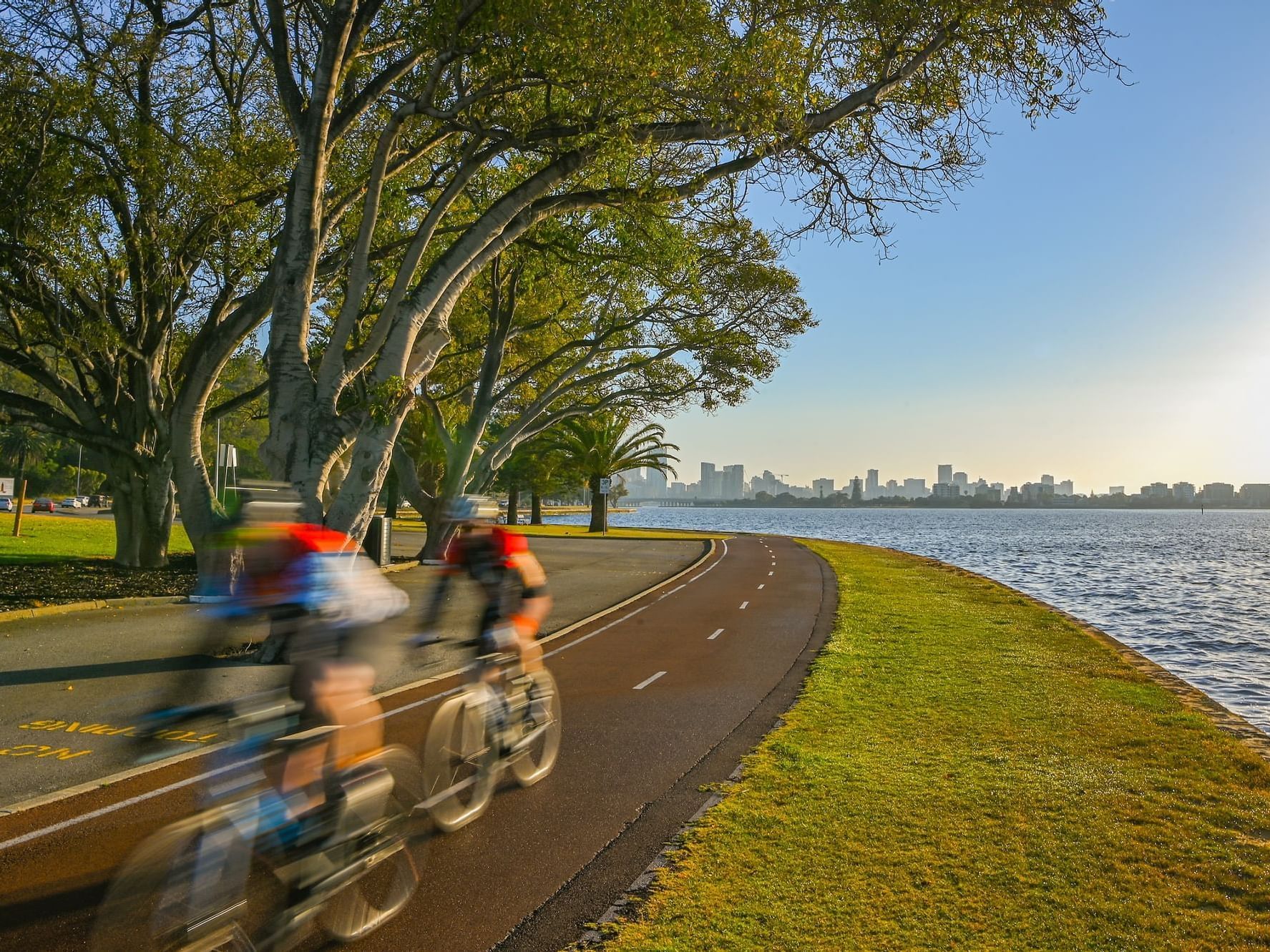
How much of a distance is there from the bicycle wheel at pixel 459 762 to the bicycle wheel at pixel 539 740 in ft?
1.32

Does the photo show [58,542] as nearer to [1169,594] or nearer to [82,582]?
[82,582]

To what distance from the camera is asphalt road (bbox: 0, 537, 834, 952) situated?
4.82 metres

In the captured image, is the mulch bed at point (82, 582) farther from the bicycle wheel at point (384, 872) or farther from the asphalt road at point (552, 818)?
the bicycle wheel at point (384, 872)

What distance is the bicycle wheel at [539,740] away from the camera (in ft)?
22.8

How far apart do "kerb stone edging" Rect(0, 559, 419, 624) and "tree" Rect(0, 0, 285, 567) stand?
258 centimetres

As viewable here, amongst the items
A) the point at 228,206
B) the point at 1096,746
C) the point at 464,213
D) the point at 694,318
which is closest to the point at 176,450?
the point at 228,206

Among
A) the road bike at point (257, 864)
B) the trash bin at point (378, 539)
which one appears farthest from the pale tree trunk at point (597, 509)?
the road bike at point (257, 864)

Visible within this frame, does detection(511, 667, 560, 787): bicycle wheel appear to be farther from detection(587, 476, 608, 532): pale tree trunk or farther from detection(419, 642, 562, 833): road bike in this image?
detection(587, 476, 608, 532): pale tree trunk

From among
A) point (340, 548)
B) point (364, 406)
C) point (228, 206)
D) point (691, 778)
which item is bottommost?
point (691, 778)

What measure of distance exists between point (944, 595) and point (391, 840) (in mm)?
20573

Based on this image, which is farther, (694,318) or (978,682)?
(694,318)

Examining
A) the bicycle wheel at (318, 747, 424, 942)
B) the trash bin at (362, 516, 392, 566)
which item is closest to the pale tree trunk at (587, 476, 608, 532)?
the trash bin at (362, 516, 392, 566)

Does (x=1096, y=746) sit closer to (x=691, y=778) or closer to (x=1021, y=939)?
(x=691, y=778)

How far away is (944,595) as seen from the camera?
76.6 feet
